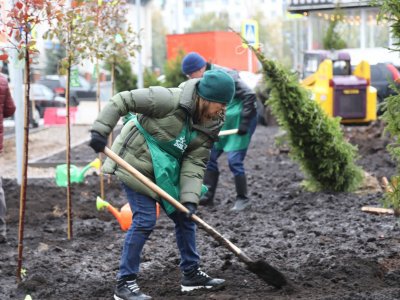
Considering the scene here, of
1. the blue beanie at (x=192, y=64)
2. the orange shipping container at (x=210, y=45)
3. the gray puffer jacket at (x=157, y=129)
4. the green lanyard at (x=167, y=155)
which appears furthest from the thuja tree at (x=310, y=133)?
the orange shipping container at (x=210, y=45)

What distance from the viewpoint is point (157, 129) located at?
201 inches

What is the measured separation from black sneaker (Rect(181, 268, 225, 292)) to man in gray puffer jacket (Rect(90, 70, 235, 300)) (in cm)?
39

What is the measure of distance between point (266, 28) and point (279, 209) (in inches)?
2847

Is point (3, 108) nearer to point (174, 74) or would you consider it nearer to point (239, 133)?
point (239, 133)

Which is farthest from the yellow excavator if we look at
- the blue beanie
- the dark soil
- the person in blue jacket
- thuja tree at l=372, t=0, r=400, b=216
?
thuja tree at l=372, t=0, r=400, b=216

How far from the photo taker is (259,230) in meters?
7.66

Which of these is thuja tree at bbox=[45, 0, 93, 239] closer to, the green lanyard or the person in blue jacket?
the person in blue jacket

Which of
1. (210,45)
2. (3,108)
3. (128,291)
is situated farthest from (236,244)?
(210,45)

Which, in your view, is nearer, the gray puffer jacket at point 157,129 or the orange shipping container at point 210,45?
the gray puffer jacket at point 157,129

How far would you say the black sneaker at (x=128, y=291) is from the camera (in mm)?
5137

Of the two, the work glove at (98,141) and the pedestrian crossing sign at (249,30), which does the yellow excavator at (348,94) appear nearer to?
the pedestrian crossing sign at (249,30)

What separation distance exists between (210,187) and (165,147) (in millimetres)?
4371

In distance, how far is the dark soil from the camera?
5457 mm

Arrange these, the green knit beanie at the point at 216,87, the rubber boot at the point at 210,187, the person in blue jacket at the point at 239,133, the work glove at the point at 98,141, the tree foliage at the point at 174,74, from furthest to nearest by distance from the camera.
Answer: the tree foliage at the point at 174,74
the rubber boot at the point at 210,187
the person in blue jacket at the point at 239,133
the green knit beanie at the point at 216,87
the work glove at the point at 98,141
